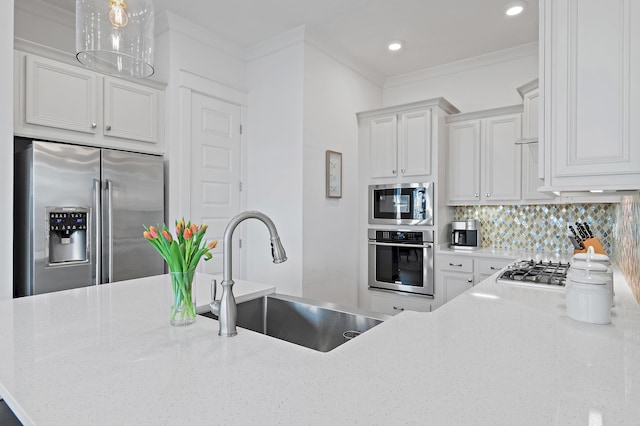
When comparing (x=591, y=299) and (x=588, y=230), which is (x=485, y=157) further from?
(x=591, y=299)

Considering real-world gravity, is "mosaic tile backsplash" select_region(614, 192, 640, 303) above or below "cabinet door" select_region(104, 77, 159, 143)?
below

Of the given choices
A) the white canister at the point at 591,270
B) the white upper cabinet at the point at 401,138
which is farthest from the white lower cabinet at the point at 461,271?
the white canister at the point at 591,270

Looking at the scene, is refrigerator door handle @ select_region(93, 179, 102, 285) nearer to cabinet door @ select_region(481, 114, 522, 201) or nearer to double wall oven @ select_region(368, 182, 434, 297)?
double wall oven @ select_region(368, 182, 434, 297)

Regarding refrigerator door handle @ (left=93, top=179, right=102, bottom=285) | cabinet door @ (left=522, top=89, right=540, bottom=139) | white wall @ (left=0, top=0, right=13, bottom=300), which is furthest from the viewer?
cabinet door @ (left=522, top=89, right=540, bottom=139)

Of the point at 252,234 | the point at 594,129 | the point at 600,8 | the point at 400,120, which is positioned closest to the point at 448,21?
the point at 400,120

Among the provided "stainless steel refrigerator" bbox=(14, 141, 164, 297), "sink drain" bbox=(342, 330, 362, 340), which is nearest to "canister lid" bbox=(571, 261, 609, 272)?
"sink drain" bbox=(342, 330, 362, 340)

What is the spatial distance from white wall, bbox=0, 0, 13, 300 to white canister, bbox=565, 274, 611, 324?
2.78 meters

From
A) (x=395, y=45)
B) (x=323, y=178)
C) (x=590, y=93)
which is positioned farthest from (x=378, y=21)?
(x=590, y=93)

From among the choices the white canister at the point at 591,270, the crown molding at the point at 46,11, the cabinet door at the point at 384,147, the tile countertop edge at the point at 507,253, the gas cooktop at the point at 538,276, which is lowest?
the tile countertop edge at the point at 507,253

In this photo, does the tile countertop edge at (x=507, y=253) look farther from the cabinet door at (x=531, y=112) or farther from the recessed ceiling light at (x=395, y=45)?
the recessed ceiling light at (x=395, y=45)

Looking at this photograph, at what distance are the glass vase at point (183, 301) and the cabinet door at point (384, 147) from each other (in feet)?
9.34

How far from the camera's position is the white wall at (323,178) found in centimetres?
321

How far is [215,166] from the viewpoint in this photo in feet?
10.8

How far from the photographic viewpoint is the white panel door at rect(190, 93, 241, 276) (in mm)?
3117
